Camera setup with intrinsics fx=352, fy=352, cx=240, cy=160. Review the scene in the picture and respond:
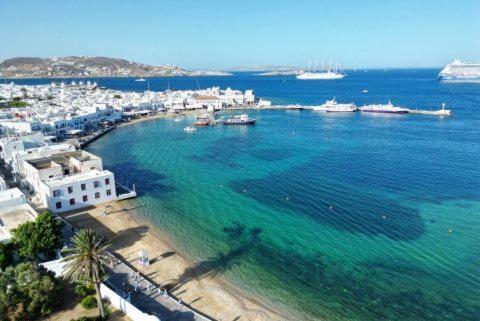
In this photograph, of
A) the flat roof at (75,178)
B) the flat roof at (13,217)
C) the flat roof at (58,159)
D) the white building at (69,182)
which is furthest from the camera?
the flat roof at (58,159)

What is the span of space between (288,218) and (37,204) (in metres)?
33.2

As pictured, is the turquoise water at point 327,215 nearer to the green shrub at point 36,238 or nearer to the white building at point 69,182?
the white building at point 69,182

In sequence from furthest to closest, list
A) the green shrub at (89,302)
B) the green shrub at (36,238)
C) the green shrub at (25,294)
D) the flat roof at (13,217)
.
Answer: the flat roof at (13,217)
the green shrub at (36,238)
the green shrub at (89,302)
the green shrub at (25,294)

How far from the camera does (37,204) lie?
1842 inches

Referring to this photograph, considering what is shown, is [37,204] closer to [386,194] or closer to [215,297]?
[215,297]

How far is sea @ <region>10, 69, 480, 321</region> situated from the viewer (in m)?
30.5

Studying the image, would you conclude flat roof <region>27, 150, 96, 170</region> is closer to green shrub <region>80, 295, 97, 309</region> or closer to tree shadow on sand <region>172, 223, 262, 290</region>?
tree shadow on sand <region>172, 223, 262, 290</region>

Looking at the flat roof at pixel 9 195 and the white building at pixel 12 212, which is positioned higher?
the flat roof at pixel 9 195

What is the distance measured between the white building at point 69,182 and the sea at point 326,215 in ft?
18.4

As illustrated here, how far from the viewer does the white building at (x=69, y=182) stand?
4512 centimetres

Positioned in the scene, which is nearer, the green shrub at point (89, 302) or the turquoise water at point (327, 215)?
the green shrub at point (89, 302)

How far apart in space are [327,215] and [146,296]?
82.9ft

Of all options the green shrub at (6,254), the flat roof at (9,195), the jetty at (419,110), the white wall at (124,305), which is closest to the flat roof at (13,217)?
the flat roof at (9,195)

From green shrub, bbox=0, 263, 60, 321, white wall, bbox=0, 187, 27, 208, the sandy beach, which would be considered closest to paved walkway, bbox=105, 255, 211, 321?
the sandy beach
